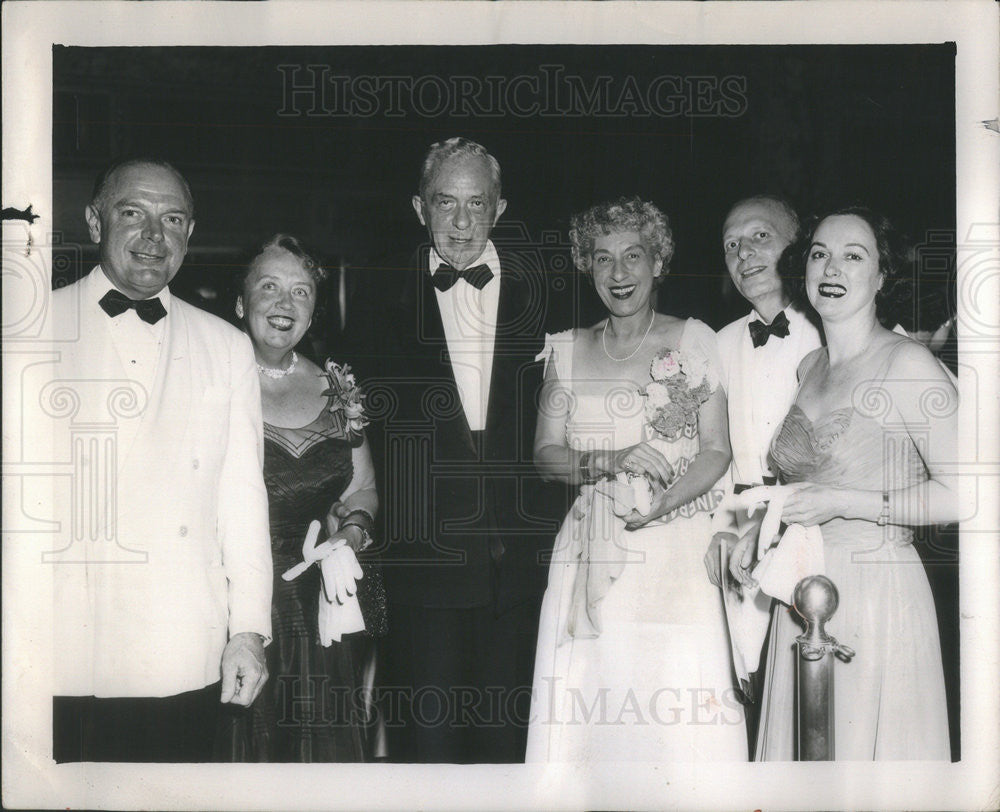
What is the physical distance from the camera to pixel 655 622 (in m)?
2.69

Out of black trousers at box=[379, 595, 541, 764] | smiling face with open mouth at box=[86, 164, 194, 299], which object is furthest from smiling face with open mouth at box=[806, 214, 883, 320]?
smiling face with open mouth at box=[86, 164, 194, 299]

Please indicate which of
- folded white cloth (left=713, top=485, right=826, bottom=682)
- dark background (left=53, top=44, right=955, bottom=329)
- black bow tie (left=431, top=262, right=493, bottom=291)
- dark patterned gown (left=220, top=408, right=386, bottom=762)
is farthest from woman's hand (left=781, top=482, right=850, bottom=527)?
dark patterned gown (left=220, top=408, right=386, bottom=762)

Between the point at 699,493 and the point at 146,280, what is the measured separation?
1598mm

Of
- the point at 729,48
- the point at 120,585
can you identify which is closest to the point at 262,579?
the point at 120,585

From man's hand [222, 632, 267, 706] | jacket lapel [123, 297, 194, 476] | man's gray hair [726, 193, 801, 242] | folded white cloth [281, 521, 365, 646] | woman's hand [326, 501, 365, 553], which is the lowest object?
man's hand [222, 632, 267, 706]

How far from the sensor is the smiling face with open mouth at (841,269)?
106 inches

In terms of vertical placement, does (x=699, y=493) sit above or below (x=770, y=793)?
above

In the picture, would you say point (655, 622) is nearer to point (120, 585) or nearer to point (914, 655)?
point (914, 655)

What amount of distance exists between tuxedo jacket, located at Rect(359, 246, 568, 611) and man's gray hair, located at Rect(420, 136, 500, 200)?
19 centimetres

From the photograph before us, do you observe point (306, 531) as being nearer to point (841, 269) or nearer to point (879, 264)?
point (841, 269)

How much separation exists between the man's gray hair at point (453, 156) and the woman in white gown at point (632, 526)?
0.25 m

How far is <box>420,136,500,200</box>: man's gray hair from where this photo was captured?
107 inches

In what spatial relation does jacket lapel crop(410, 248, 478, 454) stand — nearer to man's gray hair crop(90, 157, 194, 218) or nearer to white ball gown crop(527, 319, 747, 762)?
white ball gown crop(527, 319, 747, 762)

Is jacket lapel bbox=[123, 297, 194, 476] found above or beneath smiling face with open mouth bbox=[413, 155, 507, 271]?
beneath
